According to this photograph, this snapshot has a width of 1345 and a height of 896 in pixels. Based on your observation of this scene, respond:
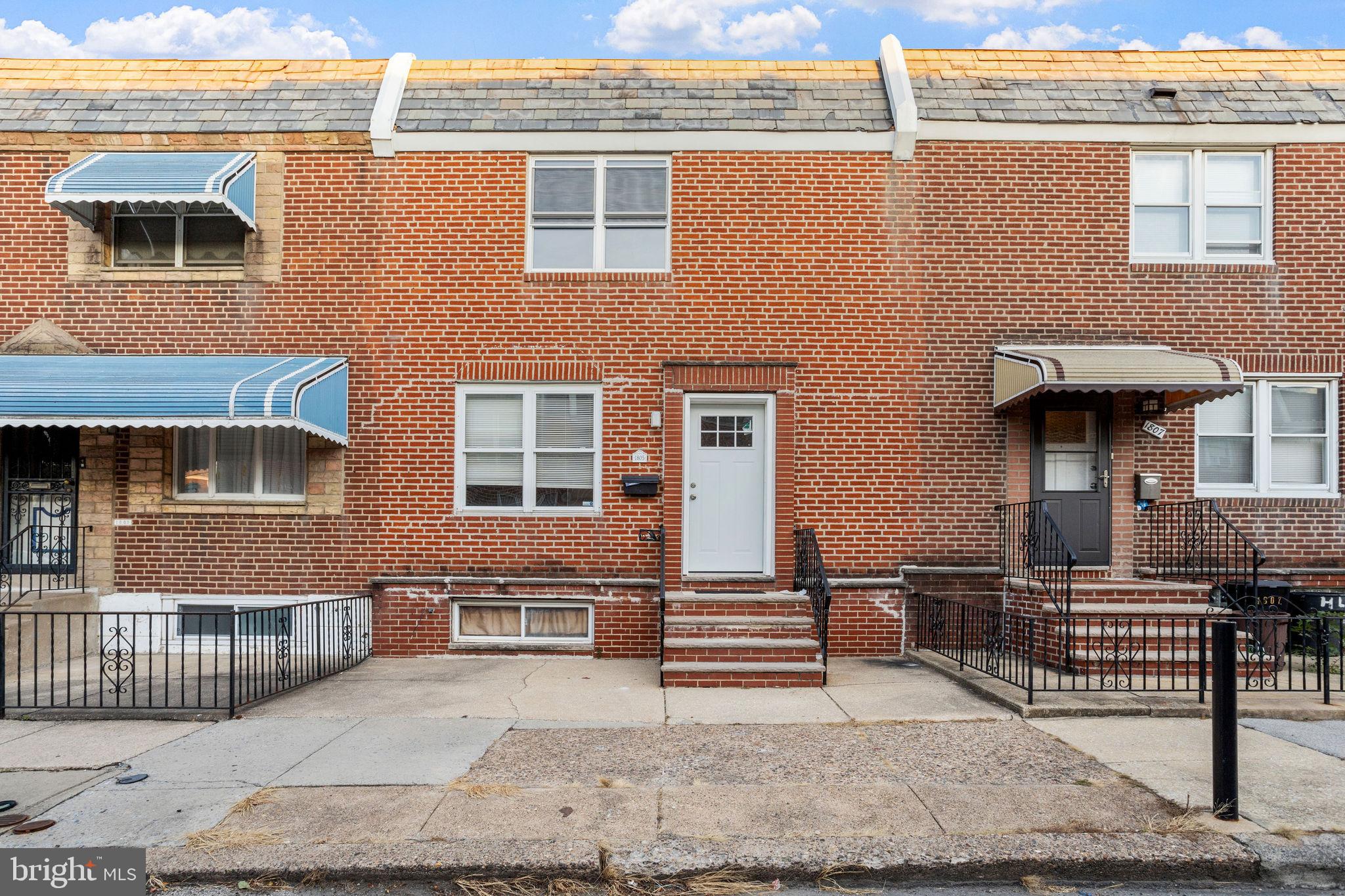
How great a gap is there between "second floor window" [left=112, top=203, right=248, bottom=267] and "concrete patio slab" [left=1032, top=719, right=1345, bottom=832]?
33.8ft

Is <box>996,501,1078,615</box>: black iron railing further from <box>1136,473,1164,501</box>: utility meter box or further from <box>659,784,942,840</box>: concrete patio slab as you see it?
<box>659,784,942,840</box>: concrete patio slab

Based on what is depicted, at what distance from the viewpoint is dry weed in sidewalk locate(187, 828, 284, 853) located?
4648 millimetres

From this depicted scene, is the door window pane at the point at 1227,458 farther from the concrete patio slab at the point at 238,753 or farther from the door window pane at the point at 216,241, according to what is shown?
the door window pane at the point at 216,241

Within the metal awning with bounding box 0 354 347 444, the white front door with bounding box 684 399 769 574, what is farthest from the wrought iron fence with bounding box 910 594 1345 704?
the metal awning with bounding box 0 354 347 444

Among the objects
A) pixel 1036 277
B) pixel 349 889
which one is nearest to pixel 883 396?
pixel 1036 277

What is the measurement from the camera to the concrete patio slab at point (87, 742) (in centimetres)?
617

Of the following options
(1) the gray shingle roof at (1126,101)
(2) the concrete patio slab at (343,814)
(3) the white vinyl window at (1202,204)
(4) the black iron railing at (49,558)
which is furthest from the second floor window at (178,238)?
(3) the white vinyl window at (1202,204)

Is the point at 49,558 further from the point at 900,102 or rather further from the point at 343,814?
the point at 900,102

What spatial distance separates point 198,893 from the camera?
432 centimetres

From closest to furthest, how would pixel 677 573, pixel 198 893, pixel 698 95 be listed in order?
pixel 198 893
pixel 677 573
pixel 698 95

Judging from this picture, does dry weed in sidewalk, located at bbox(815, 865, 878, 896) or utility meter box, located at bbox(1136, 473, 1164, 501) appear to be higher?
utility meter box, located at bbox(1136, 473, 1164, 501)

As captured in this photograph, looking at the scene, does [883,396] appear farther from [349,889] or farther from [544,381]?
[349,889]

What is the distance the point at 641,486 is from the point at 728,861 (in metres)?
5.91

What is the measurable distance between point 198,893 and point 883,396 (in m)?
8.24
